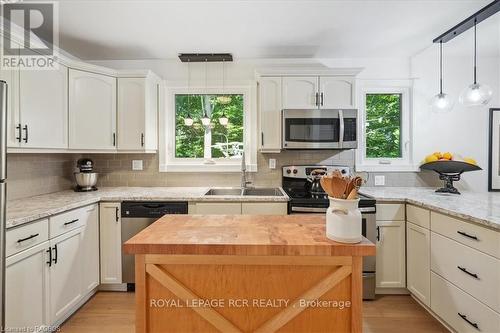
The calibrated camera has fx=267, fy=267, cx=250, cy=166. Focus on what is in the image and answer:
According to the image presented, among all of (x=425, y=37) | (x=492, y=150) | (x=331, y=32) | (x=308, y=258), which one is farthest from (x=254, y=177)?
(x=492, y=150)

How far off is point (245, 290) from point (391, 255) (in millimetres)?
1845

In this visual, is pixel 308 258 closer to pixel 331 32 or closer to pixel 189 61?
pixel 331 32

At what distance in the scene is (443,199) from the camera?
7.47 ft

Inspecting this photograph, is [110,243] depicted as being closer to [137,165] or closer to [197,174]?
[137,165]

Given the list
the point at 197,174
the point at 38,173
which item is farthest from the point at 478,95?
the point at 38,173

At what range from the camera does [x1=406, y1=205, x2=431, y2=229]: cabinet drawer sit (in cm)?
212

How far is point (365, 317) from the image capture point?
7.24 feet

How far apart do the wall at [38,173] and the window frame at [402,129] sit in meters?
3.32

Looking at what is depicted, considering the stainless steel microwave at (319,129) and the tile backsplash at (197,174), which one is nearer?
the stainless steel microwave at (319,129)

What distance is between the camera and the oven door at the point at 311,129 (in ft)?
8.96

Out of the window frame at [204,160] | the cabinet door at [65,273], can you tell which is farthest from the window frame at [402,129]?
the cabinet door at [65,273]

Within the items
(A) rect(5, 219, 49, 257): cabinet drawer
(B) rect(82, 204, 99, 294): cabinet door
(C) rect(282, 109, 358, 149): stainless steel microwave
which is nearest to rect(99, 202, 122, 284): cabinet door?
(B) rect(82, 204, 99, 294): cabinet door

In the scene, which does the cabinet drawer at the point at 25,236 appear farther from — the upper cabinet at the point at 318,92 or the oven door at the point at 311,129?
the upper cabinet at the point at 318,92

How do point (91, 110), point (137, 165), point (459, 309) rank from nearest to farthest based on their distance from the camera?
point (459, 309) → point (91, 110) → point (137, 165)
